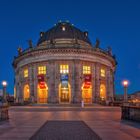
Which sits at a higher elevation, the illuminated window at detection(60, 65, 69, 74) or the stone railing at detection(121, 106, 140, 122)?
the illuminated window at detection(60, 65, 69, 74)

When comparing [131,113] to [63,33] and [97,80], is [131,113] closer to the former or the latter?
[97,80]

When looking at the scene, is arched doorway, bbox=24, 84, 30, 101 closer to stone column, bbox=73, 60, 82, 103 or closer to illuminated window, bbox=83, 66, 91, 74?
stone column, bbox=73, 60, 82, 103

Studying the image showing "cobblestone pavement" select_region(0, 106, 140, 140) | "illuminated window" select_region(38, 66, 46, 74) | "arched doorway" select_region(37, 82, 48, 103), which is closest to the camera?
"cobblestone pavement" select_region(0, 106, 140, 140)

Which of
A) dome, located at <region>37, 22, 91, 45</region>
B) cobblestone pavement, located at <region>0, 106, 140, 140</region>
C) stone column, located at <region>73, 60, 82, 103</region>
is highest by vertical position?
dome, located at <region>37, 22, 91, 45</region>

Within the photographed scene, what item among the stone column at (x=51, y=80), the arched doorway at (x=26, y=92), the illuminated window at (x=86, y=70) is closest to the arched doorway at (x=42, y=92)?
the stone column at (x=51, y=80)

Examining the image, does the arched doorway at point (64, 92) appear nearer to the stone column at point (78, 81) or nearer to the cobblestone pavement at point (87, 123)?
the stone column at point (78, 81)

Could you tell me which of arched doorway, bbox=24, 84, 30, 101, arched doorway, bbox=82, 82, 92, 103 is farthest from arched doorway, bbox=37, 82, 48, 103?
arched doorway, bbox=82, 82, 92, 103

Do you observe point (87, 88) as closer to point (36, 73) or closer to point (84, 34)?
point (36, 73)

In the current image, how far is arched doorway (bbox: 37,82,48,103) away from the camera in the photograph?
65119mm

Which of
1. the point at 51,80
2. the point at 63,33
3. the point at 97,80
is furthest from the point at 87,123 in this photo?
the point at 63,33

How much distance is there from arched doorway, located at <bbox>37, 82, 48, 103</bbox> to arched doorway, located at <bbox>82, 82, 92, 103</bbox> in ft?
31.6

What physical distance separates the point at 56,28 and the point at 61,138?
70348 millimetres

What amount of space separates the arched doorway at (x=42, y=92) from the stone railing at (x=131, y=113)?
44.8 metres

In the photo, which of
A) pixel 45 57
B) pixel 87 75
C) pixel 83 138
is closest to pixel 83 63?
pixel 87 75
